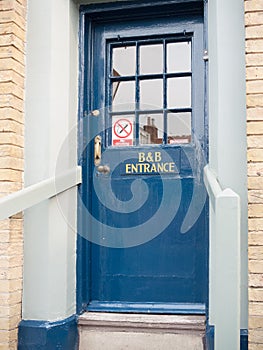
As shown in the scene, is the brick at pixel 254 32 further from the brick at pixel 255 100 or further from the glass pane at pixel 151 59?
the glass pane at pixel 151 59

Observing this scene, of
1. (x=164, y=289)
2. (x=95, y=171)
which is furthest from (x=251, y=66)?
(x=164, y=289)

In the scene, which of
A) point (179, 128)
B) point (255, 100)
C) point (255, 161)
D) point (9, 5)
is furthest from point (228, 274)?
point (9, 5)

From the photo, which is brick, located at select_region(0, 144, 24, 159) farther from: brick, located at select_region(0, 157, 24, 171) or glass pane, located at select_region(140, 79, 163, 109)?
glass pane, located at select_region(140, 79, 163, 109)

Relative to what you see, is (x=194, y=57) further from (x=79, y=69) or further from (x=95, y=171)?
(x=95, y=171)

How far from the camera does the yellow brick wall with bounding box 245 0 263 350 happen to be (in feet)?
9.04

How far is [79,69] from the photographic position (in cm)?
362

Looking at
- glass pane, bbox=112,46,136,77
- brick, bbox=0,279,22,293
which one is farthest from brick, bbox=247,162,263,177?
brick, bbox=0,279,22,293

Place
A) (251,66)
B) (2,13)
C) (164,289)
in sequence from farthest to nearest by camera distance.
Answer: (164,289), (2,13), (251,66)

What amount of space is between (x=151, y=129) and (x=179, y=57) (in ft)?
1.79

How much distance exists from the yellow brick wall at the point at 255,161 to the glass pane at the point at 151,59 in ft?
2.78

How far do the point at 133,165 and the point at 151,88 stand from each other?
57 centimetres

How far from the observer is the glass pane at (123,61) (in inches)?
144

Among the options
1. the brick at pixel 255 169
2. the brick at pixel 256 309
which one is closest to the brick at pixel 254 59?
the brick at pixel 255 169

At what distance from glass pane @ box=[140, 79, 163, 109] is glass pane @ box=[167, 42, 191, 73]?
5.3 inches
